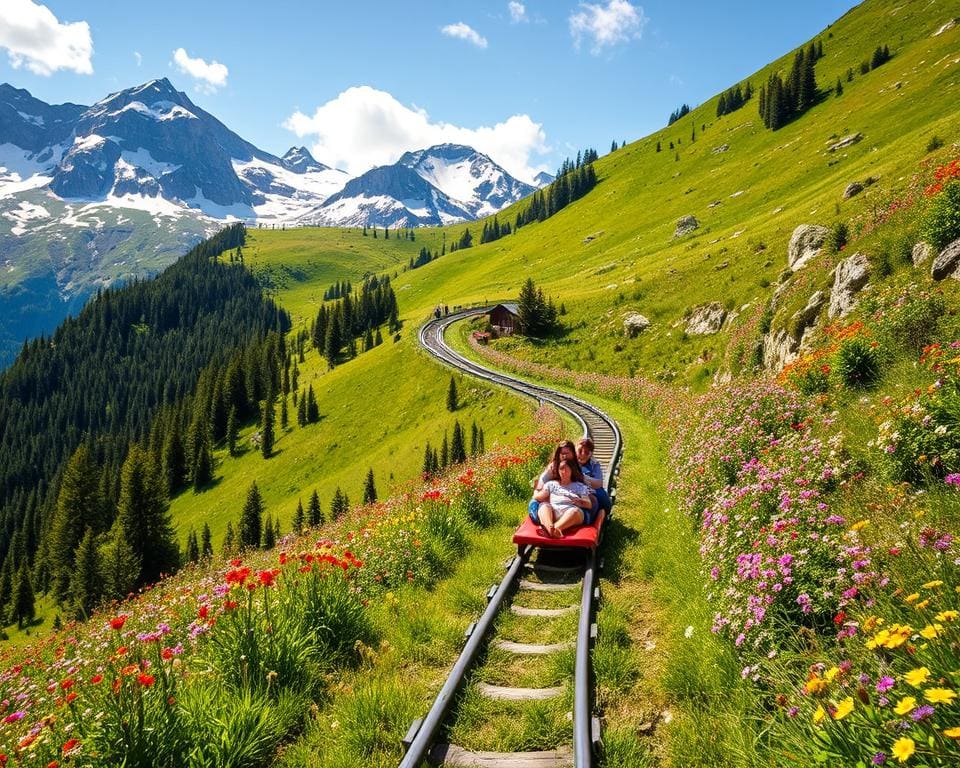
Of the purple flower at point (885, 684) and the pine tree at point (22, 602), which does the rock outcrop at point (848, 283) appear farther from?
the pine tree at point (22, 602)

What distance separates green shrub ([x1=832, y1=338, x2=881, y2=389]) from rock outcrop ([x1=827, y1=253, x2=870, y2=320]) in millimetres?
7400

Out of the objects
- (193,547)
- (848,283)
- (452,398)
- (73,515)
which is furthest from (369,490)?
(73,515)

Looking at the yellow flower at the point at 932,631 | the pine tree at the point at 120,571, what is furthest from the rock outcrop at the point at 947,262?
the pine tree at the point at 120,571

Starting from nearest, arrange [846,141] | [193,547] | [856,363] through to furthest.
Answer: [856,363], [193,547], [846,141]

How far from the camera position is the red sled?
821 centimetres

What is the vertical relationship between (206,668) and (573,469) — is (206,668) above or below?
below

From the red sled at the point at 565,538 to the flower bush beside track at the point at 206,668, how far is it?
52.0 inches

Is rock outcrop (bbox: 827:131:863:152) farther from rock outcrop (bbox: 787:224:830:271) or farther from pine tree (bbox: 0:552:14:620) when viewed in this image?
pine tree (bbox: 0:552:14:620)

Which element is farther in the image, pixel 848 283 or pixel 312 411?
pixel 312 411

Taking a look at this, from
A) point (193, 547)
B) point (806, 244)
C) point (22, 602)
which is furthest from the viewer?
point (22, 602)

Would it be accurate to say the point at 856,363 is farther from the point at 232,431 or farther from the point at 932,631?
the point at 232,431

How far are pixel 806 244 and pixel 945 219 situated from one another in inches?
591

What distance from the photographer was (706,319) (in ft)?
121

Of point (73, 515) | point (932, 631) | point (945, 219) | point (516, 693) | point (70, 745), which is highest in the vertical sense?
point (945, 219)
